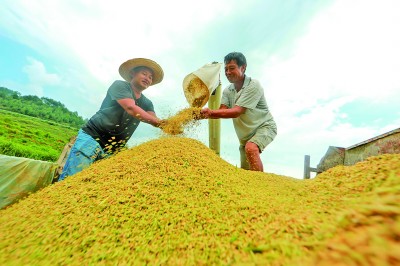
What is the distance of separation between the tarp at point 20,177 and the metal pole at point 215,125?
93.6 inches

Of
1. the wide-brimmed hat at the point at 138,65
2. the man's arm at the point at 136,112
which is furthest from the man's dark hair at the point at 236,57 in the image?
the man's arm at the point at 136,112

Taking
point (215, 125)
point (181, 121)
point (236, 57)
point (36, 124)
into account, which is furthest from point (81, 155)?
point (36, 124)

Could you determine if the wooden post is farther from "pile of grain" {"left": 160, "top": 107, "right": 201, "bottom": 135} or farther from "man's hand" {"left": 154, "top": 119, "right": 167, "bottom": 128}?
"man's hand" {"left": 154, "top": 119, "right": 167, "bottom": 128}

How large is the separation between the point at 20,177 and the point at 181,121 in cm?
211

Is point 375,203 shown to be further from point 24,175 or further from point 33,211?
point 24,175

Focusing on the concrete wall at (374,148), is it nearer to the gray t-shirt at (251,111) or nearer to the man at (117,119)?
the gray t-shirt at (251,111)

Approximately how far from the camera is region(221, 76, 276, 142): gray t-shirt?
11.3ft

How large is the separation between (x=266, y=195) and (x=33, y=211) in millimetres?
1738

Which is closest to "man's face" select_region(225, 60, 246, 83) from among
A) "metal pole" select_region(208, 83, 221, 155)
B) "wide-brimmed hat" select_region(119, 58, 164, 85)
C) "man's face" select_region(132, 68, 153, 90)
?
"metal pole" select_region(208, 83, 221, 155)

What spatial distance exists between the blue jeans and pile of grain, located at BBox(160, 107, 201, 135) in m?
0.98

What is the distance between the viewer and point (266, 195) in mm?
1733

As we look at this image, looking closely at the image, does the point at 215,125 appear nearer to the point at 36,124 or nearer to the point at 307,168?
the point at 307,168

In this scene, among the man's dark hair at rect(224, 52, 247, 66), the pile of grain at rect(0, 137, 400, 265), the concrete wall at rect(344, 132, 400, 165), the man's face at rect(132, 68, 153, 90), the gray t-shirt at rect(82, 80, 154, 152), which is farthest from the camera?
the concrete wall at rect(344, 132, 400, 165)

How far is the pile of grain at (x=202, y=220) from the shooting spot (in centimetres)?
76
